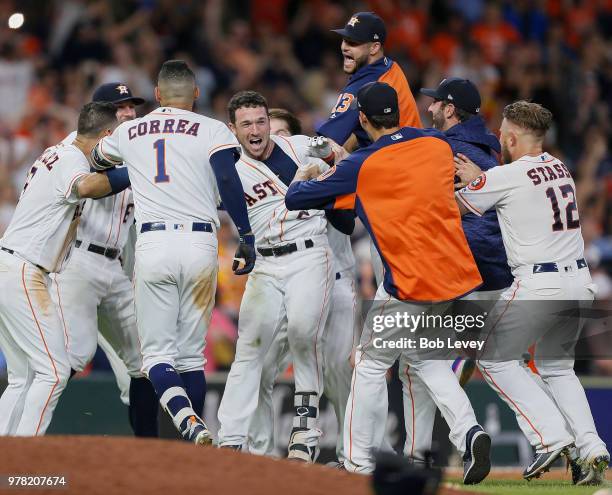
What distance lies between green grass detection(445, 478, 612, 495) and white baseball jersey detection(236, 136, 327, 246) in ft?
6.78

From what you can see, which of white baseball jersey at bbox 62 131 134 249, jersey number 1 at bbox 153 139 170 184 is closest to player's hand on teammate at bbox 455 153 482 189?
jersey number 1 at bbox 153 139 170 184

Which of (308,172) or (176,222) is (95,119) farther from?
(308,172)

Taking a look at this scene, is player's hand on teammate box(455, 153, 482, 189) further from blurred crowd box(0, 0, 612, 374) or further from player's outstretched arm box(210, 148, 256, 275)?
blurred crowd box(0, 0, 612, 374)

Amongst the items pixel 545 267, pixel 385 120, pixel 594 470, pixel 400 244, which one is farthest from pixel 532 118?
pixel 594 470

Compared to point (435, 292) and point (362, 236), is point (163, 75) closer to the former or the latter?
point (435, 292)

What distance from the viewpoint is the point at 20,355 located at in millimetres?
8273

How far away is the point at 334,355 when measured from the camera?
8.68 meters

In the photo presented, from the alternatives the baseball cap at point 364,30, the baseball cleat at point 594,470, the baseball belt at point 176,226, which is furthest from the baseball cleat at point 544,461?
the baseball cap at point 364,30

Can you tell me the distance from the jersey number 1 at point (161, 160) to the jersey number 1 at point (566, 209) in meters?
2.54

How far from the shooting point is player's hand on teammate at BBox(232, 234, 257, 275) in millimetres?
7824

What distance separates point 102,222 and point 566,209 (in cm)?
329

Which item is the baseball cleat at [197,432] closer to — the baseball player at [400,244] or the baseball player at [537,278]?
the baseball player at [400,244]

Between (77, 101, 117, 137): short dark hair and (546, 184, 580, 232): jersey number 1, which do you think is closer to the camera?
(546, 184, 580, 232): jersey number 1

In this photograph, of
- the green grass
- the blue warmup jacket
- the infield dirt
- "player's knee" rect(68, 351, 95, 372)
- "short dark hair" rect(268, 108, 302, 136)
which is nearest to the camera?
the infield dirt
